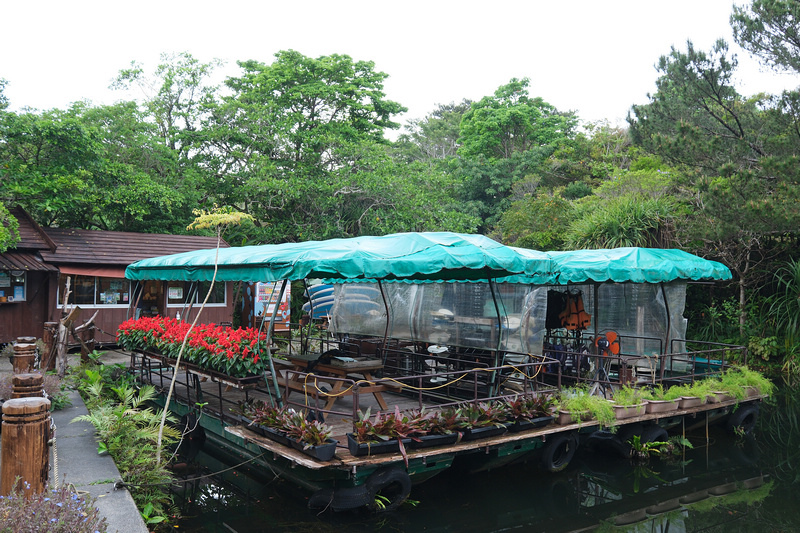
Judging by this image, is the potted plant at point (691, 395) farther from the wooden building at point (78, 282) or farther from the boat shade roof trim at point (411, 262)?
the wooden building at point (78, 282)

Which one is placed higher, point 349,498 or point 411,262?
point 411,262

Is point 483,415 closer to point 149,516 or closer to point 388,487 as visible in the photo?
point 388,487

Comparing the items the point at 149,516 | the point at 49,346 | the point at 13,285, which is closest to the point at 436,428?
the point at 149,516

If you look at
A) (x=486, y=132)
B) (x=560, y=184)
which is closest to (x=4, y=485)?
(x=560, y=184)

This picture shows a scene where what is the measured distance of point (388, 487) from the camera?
7180 mm

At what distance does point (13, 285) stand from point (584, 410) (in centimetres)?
1527

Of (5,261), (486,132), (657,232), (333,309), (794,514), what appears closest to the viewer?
(794,514)

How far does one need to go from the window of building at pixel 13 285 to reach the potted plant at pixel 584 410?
14673 millimetres

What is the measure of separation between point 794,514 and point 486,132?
28.5 m

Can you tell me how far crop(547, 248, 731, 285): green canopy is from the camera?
10641 mm

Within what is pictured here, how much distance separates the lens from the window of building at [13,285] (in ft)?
51.9

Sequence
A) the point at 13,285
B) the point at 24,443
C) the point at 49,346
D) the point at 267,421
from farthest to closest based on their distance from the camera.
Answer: the point at 13,285 < the point at 49,346 < the point at 267,421 < the point at 24,443

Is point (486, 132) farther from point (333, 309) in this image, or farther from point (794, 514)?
point (794, 514)

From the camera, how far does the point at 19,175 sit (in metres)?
16.2
